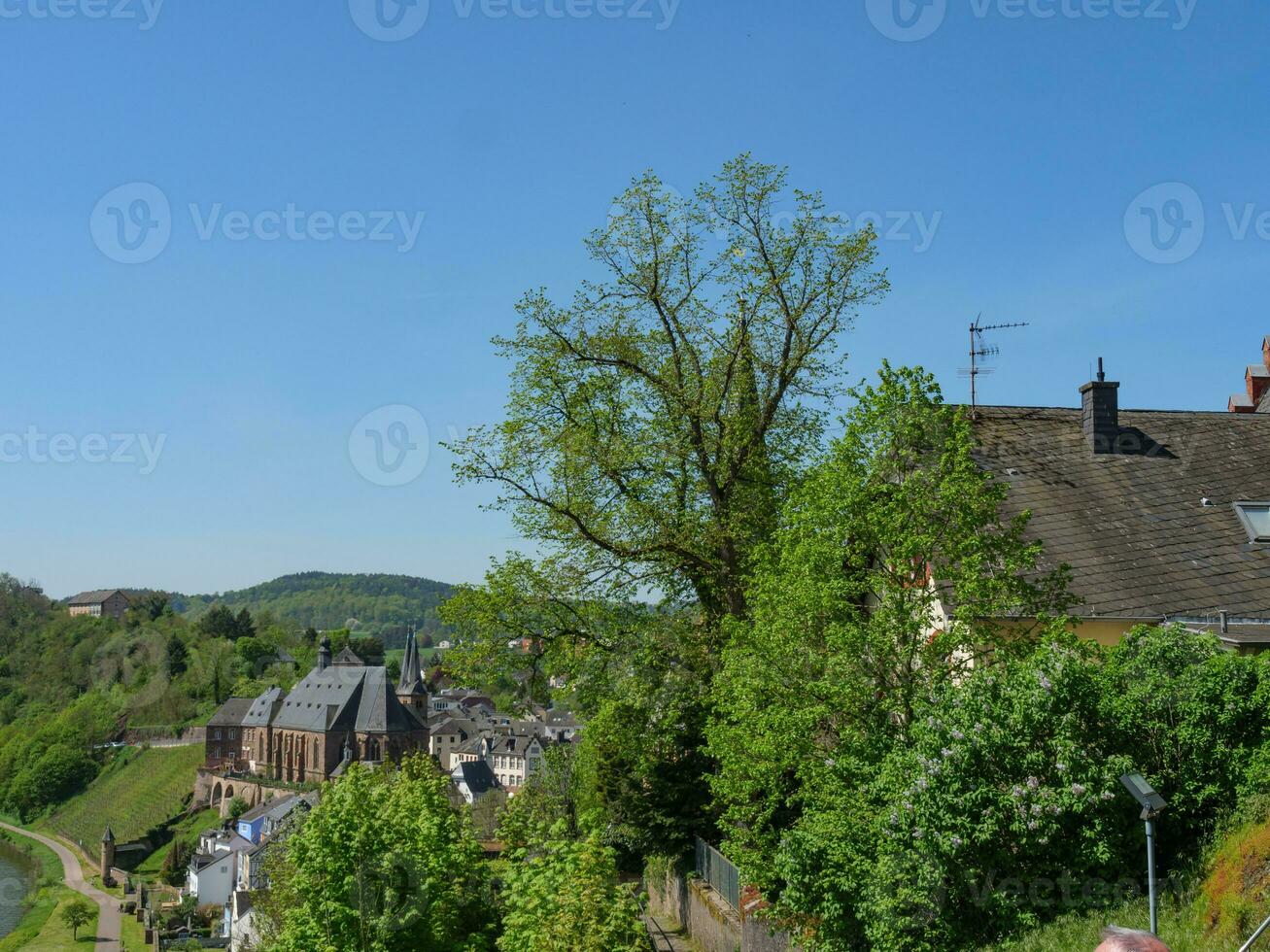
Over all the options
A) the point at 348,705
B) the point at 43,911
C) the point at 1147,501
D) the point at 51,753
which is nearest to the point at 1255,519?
the point at 1147,501

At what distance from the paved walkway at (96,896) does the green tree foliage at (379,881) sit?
72.2 meters

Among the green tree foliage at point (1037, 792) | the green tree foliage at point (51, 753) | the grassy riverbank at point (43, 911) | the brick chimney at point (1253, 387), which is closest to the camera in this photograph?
the green tree foliage at point (1037, 792)

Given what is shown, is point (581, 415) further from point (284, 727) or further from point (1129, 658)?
point (284, 727)

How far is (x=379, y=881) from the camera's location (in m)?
15.3

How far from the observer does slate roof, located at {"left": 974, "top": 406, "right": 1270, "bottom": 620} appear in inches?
746

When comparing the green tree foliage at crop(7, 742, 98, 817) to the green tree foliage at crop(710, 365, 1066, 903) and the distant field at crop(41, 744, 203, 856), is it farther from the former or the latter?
the green tree foliage at crop(710, 365, 1066, 903)

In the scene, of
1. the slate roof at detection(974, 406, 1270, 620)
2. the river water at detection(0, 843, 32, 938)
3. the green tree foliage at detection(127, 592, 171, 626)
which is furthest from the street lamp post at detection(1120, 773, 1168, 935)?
the green tree foliage at detection(127, 592, 171, 626)

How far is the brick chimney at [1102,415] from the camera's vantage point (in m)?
22.7

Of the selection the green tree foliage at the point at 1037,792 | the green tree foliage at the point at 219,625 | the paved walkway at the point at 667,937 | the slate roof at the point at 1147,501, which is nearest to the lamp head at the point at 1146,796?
the green tree foliage at the point at 1037,792

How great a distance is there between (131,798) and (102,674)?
4764 cm

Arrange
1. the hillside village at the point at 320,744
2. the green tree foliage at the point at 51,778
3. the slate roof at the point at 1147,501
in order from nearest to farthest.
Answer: the slate roof at the point at 1147,501
the hillside village at the point at 320,744
the green tree foliage at the point at 51,778

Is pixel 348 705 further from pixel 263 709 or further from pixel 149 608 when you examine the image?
pixel 149 608

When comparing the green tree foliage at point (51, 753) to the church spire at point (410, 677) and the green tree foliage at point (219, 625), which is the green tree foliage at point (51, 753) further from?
the church spire at point (410, 677)

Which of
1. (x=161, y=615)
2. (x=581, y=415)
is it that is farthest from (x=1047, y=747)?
(x=161, y=615)
